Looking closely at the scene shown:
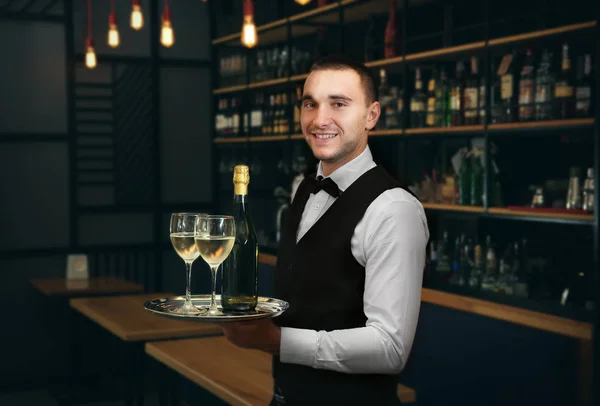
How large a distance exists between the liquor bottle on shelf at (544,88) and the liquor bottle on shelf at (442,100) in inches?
23.8

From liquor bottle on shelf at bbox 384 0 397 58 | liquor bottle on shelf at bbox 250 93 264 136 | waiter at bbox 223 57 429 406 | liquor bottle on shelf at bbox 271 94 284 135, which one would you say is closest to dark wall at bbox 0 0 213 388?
liquor bottle on shelf at bbox 250 93 264 136

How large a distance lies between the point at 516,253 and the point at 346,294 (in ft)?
8.34

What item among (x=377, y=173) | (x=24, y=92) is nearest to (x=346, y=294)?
(x=377, y=173)

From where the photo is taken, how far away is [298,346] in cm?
158

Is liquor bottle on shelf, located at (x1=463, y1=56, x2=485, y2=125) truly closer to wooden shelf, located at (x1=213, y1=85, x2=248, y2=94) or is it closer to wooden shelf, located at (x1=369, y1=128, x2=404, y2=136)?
wooden shelf, located at (x1=369, y1=128, x2=404, y2=136)

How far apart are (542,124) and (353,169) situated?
2.14 m

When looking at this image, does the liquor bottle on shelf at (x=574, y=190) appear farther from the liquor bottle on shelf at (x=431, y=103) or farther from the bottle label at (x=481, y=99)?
the liquor bottle on shelf at (x=431, y=103)

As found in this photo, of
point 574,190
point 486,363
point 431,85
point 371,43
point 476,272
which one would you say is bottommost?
point 486,363

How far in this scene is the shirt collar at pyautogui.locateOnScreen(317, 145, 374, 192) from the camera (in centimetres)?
171

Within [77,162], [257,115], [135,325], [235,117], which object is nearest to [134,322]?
[135,325]

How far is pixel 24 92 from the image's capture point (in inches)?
240

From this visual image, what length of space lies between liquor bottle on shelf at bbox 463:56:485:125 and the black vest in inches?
97.8

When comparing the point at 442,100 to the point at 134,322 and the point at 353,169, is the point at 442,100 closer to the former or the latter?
the point at 134,322

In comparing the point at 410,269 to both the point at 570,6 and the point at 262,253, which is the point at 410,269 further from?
the point at 262,253
